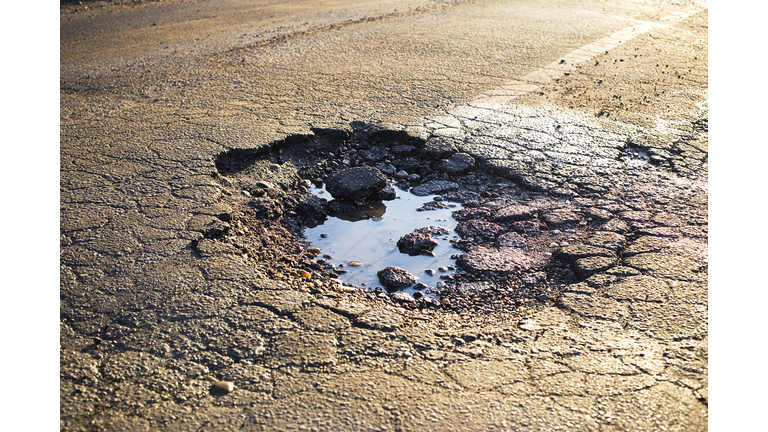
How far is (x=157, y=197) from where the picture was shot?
321 cm

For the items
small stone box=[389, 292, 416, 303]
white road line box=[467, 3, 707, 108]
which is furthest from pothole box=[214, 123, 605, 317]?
white road line box=[467, 3, 707, 108]

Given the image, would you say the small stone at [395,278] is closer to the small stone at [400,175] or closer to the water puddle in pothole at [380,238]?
the water puddle in pothole at [380,238]

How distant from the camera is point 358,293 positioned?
2695mm

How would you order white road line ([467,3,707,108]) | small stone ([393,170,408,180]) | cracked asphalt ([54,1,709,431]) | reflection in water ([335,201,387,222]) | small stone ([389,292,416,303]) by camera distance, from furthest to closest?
white road line ([467,3,707,108]), small stone ([393,170,408,180]), reflection in water ([335,201,387,222]), small stone ([389,292,416,303]), cracked asphalt ([54,1,709,431])

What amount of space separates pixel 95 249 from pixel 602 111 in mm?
3729

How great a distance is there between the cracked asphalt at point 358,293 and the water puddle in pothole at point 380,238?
204mm

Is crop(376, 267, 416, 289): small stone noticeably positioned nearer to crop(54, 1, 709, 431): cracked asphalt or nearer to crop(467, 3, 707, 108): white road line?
crop(54, 1, 709, 431): cracked asphalt

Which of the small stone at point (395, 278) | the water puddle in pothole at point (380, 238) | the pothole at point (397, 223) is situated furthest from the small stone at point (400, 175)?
the small stone at point (395, 278)

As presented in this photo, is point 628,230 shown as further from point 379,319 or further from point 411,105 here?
point 411,105

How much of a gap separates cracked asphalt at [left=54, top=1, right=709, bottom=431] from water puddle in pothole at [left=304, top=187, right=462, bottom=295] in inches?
8.0

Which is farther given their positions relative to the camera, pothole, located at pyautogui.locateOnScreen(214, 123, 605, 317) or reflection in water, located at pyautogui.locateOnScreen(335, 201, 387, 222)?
reflection in water, located at pyautogui.locateOnScreen(335, 201, 387, 222)

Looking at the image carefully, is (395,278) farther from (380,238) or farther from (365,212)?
(365,212)

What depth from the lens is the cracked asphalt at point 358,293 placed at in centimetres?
200

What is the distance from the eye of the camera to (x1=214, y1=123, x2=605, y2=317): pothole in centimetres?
276
